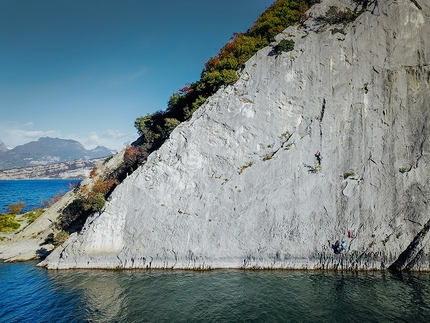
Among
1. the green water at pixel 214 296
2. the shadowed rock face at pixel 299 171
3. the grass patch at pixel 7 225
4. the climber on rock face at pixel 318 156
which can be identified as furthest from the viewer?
the grass patch at pixel 7 225

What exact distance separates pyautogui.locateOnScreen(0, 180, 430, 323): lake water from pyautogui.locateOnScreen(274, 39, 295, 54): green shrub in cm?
2279

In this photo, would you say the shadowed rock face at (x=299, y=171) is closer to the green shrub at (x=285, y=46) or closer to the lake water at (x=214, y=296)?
the green shrub at (x=285, y=46)

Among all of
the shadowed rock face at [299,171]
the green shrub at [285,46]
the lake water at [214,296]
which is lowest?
the lake water at [214,296]

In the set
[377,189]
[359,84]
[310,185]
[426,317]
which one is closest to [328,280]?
[426,317]

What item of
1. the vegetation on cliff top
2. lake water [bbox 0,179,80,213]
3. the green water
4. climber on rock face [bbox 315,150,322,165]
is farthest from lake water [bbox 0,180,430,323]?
lake water [bbox 0,179,80,213]

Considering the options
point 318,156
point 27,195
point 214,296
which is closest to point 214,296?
point 214,296

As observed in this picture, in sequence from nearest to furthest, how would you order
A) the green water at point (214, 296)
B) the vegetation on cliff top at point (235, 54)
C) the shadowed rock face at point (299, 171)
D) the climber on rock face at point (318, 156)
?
1. the green water at point (214, 296)
2. the shadowed rock face at point (299, 171)
3. the climber on rock face at point (318, 156)
4. the vegetation on cliff top at point (235, 54)

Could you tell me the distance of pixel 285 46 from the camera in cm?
2678

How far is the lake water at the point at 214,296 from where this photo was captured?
50.3 feet

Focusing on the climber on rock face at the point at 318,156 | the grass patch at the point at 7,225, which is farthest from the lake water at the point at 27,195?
the climber on rock face at the point at 318,156

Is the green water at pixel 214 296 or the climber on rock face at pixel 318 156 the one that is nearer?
the green water at pixel 214 296

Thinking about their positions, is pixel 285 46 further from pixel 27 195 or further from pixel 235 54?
pixel 27 195

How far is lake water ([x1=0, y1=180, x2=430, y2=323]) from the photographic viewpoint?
15336mm

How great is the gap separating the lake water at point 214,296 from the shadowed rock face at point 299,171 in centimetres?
184
